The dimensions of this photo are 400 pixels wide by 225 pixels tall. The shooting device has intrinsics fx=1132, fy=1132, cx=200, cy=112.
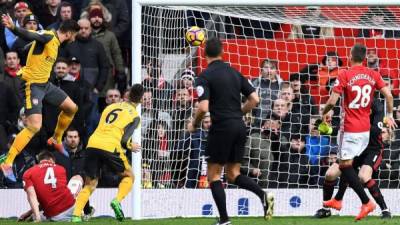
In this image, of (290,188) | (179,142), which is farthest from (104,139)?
(290,188)

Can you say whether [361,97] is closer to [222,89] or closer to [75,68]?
[222,89]

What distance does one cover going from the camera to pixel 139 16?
16000 millimetres

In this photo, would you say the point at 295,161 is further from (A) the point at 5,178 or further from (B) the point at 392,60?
(A) the point at 5,178

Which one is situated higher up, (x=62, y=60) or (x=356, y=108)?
(x=62, y=60)

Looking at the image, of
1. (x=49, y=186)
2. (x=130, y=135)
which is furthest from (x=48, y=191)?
(x=130, y=135)

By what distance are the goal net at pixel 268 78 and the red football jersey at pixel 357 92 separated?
2551 mm

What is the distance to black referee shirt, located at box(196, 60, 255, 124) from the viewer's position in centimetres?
1236

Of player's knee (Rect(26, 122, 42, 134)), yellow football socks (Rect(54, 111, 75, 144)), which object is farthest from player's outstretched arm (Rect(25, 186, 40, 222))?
yellow football socks (Rect(54, 111, 75, 144))

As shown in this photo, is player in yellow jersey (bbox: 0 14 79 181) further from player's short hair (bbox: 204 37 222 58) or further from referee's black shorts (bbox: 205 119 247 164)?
referee's black shorts (bbox: 205 119 247 164)

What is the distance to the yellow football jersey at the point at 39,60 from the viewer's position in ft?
51.1

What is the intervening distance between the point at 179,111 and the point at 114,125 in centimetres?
265

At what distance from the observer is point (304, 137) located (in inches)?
694

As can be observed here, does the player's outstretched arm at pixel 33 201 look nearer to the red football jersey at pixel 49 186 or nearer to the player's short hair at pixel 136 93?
the red football jersey at pixel 49 186

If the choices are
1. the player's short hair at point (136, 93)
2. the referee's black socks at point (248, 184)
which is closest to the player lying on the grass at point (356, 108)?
the referee's black socks at point (248, 184)
